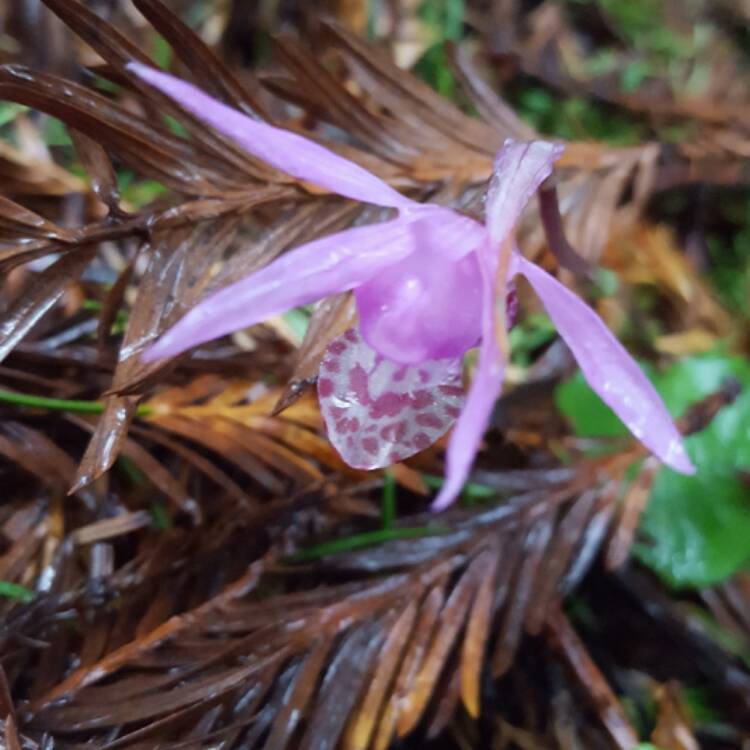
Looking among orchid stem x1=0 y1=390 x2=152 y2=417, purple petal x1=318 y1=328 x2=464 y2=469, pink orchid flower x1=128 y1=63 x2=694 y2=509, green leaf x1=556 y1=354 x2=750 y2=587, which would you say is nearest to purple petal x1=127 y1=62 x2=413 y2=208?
pink orchid flower x1=128 y1=63 x2=694 y2=509

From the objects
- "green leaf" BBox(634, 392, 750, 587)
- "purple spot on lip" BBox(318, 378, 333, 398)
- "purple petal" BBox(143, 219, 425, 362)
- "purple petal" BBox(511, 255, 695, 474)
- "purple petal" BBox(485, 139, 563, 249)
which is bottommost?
"green leaf" BBox(634, 392, 750, 587)

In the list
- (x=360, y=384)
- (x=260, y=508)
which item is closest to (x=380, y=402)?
(x=360, y=384)

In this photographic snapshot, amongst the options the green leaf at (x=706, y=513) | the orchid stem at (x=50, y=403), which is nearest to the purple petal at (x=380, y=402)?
the orchid stem at (x=50, y=403)

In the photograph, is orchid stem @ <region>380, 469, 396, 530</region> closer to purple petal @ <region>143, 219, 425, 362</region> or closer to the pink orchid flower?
the pink orchid flower

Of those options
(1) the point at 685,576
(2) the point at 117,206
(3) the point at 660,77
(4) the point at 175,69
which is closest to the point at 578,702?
(1) the point at 685,576

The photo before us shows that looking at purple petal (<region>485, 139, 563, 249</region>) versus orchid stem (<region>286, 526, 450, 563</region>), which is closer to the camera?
purple petal (<region>485, 139, 563, 249</region>)

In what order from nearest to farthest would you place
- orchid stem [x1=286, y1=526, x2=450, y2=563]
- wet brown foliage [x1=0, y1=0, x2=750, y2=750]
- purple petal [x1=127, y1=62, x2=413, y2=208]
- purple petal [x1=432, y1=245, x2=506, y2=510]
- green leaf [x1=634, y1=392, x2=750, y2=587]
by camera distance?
purple petal [x1=432, y1=245, x2=506, y2=510], purple petal [x1=127, y1=62, x2=413, y2=208], wet brown foliage [x1=0, y1=0, x2=750, y2=750], orchid stem [x1=286, y1=526, x2=450, y2=563], green leaf [x1=634, y1=392, x2=750, y2=587]

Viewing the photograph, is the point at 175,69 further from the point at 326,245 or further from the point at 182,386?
the point at 326,245

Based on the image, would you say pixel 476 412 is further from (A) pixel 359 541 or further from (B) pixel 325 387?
(A) pixel 359 541
